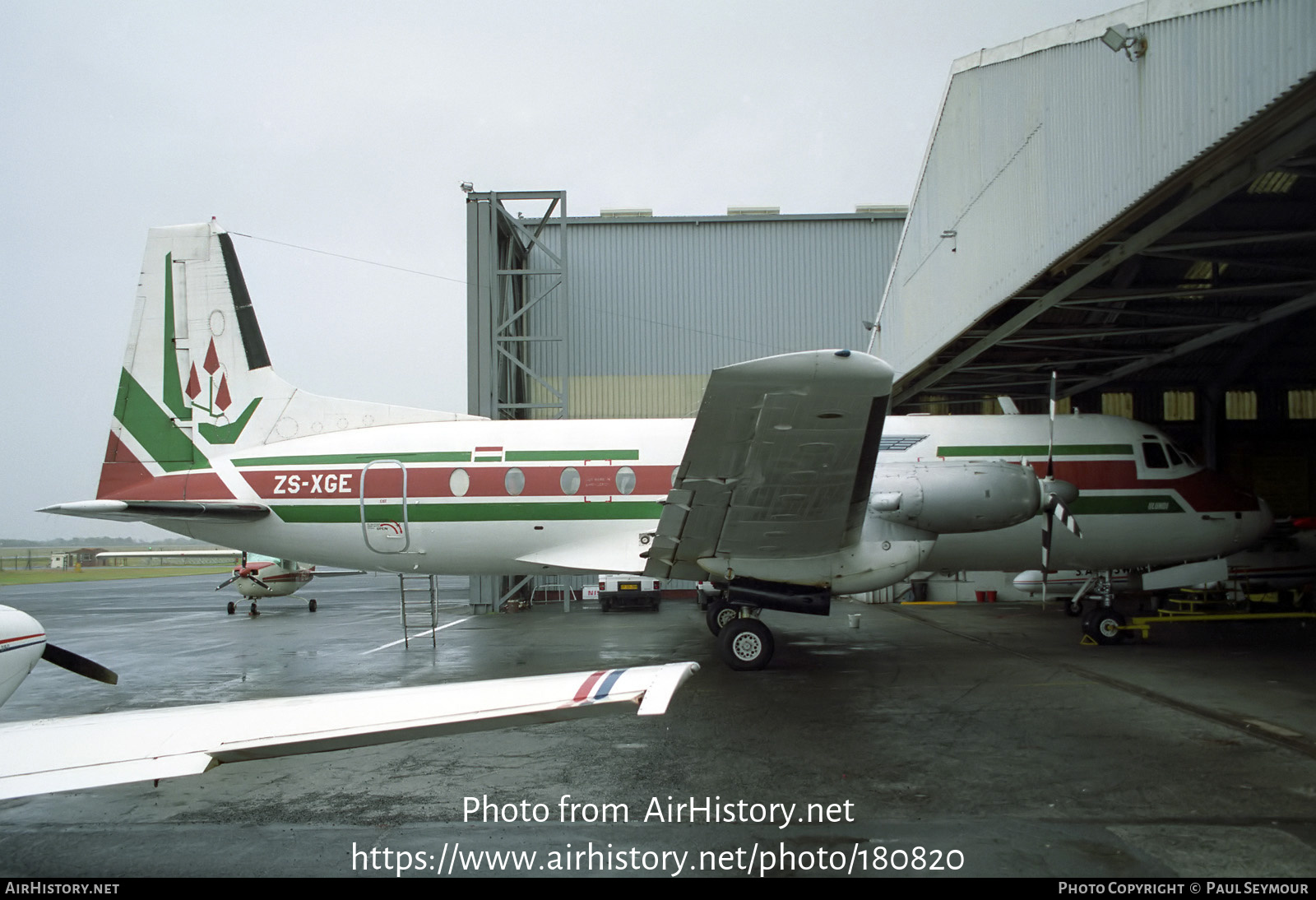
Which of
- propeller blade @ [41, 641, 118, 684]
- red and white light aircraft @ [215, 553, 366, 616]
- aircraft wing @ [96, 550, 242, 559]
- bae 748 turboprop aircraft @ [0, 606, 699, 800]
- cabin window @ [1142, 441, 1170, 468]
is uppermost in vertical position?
cabin window @ [1142, 441, 1170, 468]

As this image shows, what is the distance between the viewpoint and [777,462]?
784 centimetres

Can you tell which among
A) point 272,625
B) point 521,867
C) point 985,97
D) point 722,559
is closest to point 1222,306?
point 985,97

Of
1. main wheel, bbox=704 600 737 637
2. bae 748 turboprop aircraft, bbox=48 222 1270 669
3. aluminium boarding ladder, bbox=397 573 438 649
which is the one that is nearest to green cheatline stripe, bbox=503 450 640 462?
bae 748 turboprop aircraft, bbox=48 222 1270 669

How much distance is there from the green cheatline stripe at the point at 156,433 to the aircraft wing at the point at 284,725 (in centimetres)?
859

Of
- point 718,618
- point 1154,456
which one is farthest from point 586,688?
point 1154,456

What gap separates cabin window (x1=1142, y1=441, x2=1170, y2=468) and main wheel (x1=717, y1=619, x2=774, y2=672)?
6666 mm

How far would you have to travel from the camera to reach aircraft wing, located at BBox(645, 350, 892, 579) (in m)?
6.53

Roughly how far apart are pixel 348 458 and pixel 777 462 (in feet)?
22.1

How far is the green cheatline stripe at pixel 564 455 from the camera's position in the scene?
1141cm

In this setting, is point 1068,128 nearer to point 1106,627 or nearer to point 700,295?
point 1106,627

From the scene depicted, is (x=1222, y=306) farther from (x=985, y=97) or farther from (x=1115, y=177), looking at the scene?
(x=1115, y=177)

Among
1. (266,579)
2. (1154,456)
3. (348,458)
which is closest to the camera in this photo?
(348,458)

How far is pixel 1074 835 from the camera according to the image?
4.70 metres

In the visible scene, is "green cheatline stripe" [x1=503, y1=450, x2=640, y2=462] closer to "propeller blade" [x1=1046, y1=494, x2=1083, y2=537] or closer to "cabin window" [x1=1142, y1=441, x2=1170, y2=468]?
"propeller blade" [x1=1046, y1=494, x2=1083, y2=537]
